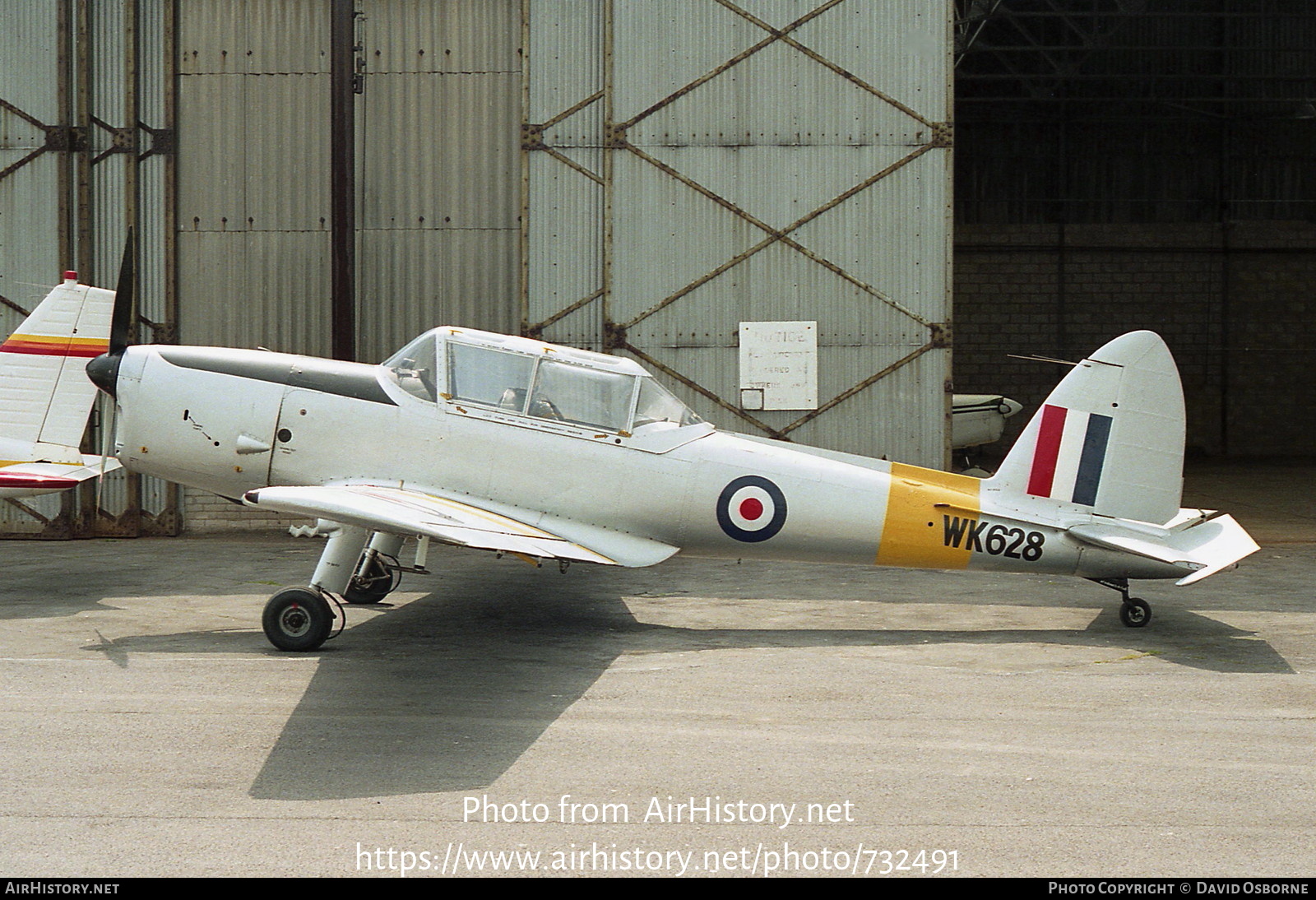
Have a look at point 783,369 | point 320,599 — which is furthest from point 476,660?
point 783,369

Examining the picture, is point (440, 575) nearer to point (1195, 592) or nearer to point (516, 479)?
point (516, 479)

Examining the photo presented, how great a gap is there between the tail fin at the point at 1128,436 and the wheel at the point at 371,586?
19.4ft

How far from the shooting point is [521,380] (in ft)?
30.0

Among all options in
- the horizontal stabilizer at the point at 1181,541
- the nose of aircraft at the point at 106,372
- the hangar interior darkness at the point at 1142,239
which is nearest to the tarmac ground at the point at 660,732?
the horizontal stabilizer at the point at 1181,541

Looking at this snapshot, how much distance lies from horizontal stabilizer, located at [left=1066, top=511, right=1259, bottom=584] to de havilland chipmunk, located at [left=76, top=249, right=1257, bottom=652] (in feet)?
0.06

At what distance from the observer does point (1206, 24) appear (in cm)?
2764

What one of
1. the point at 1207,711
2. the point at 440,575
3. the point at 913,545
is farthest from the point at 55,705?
the point at 1207,711

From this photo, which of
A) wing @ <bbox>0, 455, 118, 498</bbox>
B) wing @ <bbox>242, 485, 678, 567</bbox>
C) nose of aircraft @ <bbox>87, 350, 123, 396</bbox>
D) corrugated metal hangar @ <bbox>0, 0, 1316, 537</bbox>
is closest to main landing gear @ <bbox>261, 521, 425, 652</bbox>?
wing @ <bbox>242, 485, 678, 567</bbox>

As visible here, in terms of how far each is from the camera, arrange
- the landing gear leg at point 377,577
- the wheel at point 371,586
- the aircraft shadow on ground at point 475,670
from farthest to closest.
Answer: the wheel at point 371,586, the landing gear leg at point 377,577, the aircraft shadow on ground at point 475,670

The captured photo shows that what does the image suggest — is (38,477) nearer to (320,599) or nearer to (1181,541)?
(320,599)

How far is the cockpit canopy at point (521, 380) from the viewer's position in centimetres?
912

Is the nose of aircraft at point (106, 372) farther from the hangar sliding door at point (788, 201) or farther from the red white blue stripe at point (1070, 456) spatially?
the red white blue stripe at point (1070, 456)

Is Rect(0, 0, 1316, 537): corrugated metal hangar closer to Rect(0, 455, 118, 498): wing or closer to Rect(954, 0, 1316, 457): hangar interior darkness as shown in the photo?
Rect(0, 455, 118, 498): wing
